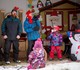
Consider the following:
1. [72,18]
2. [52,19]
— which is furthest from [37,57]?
[72,18]

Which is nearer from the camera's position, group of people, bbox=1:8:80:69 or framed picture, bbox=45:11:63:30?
group of people, bbox=1:8:80:69

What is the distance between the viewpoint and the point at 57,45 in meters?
5.95

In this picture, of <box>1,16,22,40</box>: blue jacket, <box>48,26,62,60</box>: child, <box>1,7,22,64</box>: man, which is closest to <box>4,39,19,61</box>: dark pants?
<box>1,7,22,64</box>: man

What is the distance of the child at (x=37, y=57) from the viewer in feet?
16.9

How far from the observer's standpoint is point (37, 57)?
17.2 feet

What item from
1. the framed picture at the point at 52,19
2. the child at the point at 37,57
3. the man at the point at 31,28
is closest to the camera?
the child at the point at 37,57

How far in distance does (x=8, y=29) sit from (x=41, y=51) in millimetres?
950

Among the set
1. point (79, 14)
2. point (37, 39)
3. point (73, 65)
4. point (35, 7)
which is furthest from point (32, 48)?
point (79, 14)

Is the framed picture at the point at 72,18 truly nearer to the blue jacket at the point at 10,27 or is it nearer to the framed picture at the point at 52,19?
the framed picture at the point at 52,19

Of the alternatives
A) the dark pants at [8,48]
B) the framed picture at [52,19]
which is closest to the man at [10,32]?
the dark pants at [8,48]

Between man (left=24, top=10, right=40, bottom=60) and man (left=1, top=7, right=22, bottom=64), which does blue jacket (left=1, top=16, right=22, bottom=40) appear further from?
man (left=24, top=10, right=40, bottom=60)

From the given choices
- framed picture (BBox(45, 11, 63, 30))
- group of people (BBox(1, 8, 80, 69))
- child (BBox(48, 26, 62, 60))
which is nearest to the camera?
group of people (BBox(1, 8, 80, 69))

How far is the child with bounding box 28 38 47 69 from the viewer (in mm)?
5160

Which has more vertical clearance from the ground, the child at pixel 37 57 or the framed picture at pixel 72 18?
the framed picture at pixel 72 18
